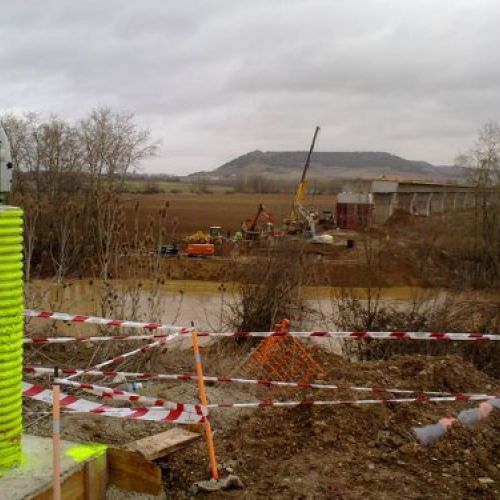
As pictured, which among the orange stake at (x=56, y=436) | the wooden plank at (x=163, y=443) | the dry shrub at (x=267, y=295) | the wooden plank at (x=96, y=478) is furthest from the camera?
the dry shrub at (x=267, y=295)

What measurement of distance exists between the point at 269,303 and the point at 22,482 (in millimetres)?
8824

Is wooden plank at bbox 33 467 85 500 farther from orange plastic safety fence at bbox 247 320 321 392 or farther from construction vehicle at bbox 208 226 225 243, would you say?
construction vehicle at bbox 208 226 225 243

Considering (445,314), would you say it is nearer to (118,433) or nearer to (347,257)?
(118,433)

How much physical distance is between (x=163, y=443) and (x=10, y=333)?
1.76 metres

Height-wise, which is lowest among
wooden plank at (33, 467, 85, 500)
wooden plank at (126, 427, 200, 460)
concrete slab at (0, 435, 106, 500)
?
wooden plank at (126, 427, 200, 460)

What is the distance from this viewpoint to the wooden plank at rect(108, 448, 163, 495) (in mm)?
4645

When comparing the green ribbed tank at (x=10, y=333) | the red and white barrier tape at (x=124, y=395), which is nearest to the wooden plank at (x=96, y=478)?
the green ribbed tank at (x=10, y=333)

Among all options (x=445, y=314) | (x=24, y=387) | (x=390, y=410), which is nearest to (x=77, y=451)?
(x=24, y=387)

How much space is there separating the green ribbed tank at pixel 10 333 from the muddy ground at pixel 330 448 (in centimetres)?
136

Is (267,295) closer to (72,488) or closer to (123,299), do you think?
(123,299)

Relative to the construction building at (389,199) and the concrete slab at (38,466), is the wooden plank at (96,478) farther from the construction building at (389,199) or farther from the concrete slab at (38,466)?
the construction building at (389,199)

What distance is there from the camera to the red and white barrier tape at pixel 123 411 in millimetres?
5184

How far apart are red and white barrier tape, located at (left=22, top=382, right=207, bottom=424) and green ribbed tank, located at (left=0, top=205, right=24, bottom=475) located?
2.90 feet

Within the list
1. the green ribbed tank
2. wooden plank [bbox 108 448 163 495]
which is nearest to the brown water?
wooden plank [bbox 108 448 163 495]
